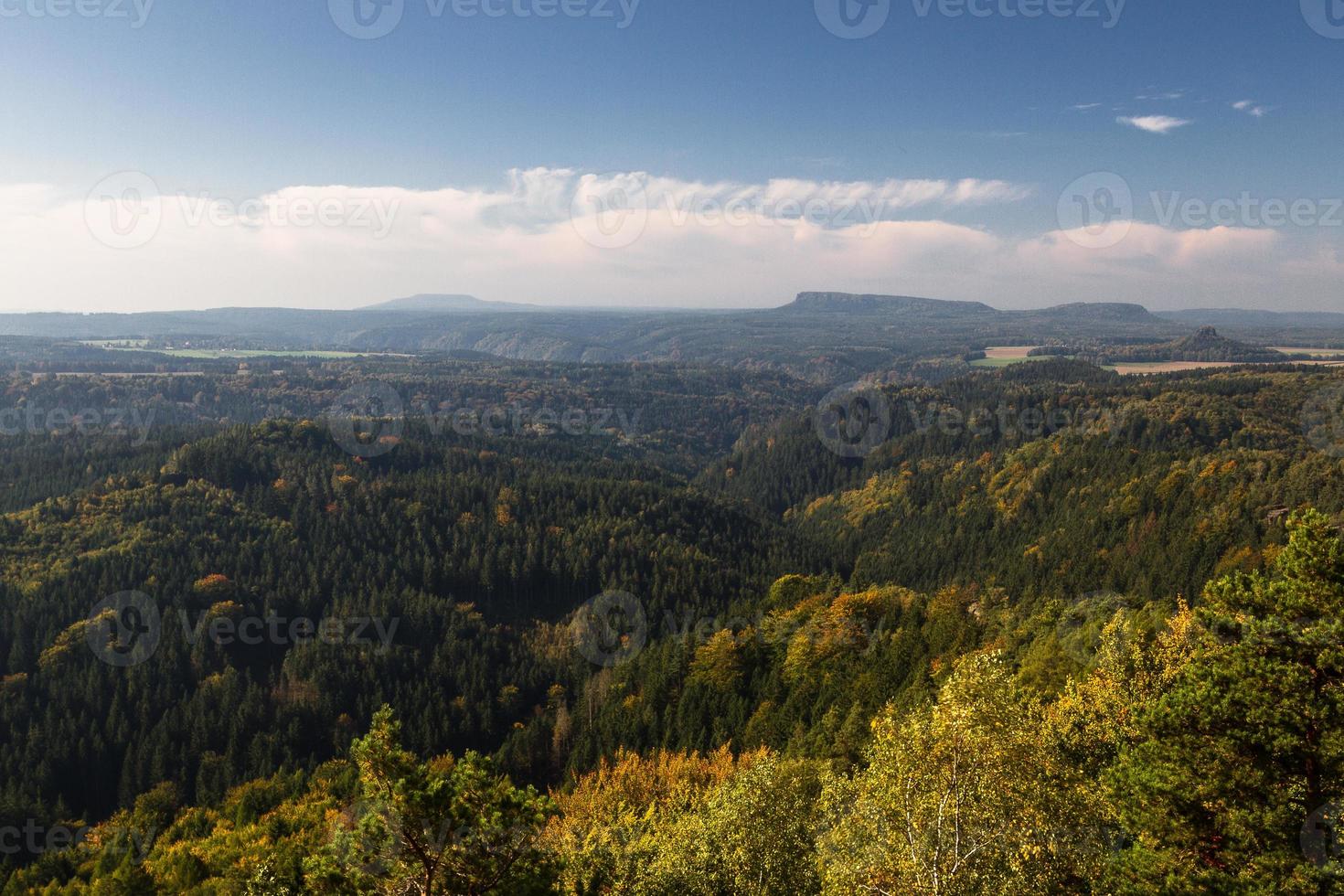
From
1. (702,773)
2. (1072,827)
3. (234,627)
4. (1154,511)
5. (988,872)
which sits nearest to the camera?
(988,872)

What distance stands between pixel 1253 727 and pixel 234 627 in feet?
591

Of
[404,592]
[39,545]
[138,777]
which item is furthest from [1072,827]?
[39,545]

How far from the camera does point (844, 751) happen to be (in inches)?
2391

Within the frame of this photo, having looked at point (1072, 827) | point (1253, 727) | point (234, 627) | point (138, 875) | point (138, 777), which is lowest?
point (138, 777)

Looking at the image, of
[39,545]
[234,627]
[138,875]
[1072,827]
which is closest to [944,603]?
[1072,827]

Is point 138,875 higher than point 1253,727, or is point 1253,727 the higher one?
point 1253,727

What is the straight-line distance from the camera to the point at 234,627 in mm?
157250

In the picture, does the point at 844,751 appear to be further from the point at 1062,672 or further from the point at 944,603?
the point at 944,603

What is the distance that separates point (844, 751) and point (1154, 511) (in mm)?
155539

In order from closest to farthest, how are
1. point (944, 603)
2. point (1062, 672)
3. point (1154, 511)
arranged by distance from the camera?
point (1062, 672) → point (944, 603) → point (1154, 511)

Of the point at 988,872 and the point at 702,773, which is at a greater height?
the point at 988,872

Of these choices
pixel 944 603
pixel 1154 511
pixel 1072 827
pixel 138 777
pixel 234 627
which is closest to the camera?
pixel 1072 827

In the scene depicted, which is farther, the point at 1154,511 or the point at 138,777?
the point at 1154,511

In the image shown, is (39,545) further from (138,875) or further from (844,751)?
(844,751)
